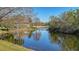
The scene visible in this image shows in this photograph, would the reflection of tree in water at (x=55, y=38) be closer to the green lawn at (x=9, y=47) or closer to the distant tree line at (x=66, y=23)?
the distant tree line at (x=66, y=23)

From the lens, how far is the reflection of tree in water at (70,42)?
5.87 feet

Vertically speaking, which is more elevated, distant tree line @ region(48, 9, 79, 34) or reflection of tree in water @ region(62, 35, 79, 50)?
distant tree line @ region(48, 9, 79, 34)

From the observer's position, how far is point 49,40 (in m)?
1.79

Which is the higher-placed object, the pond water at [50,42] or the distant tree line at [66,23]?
the distant tree line at [66,23]

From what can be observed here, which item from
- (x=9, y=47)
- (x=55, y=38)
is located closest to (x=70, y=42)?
(x=55, y=38)

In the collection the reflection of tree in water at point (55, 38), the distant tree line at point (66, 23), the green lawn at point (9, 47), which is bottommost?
the green lawn at point (9, 47)

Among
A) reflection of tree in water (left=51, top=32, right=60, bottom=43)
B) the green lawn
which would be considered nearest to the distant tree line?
reflection of tree in water (left=51, top=32, right=60, bottom=43)

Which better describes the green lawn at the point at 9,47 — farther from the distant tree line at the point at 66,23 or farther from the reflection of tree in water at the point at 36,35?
the distant tree line at the point at 66,23

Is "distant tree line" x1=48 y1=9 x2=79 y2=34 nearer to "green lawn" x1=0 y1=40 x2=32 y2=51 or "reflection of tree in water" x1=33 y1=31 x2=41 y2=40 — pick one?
"reflection of tree in water" x1=33 y1=31 x2=41 y2=40

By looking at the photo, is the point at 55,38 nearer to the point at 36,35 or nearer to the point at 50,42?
the point at 50,42

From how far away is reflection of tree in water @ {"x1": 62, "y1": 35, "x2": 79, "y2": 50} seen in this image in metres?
1.79

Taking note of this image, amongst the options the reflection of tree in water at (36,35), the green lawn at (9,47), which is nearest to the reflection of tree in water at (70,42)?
the reflection of tree in water at (36,35)
